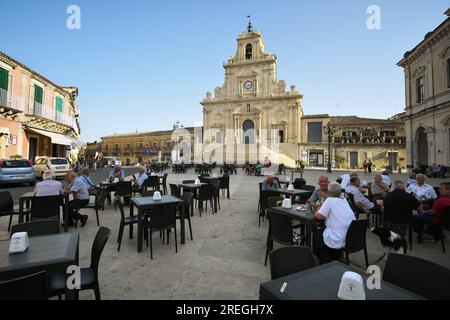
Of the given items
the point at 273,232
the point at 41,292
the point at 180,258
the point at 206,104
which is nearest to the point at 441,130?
the point at 273,232

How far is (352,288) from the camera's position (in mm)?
1380

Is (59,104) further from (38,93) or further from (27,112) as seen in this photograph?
(27,112)

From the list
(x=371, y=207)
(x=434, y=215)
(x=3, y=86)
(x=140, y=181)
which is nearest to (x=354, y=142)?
(x=371, y=207)

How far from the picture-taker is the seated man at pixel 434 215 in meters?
4.04

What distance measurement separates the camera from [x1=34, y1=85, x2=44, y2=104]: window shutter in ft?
53.6

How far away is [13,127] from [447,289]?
19.0 m

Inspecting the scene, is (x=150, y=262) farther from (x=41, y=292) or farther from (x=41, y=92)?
(x=41, y=92)

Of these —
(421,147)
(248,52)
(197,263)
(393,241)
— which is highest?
(248,52)

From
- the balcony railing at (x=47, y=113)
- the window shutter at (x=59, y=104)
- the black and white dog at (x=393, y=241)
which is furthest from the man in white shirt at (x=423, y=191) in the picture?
the window shutter at (x=59, y=104)

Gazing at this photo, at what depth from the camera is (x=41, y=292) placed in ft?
4.81

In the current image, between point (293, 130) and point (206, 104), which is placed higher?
point (206, 104)

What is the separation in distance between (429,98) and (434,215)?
54.0ft

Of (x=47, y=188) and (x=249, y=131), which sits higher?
(x=249, y=131)

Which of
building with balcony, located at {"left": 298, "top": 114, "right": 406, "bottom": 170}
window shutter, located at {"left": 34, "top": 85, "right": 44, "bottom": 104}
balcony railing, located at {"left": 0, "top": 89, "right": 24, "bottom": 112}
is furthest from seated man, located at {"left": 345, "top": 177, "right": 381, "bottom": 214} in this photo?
building with balcony, located at {"left": 298, "top": 114, "right": 406, "bottom": 170}
